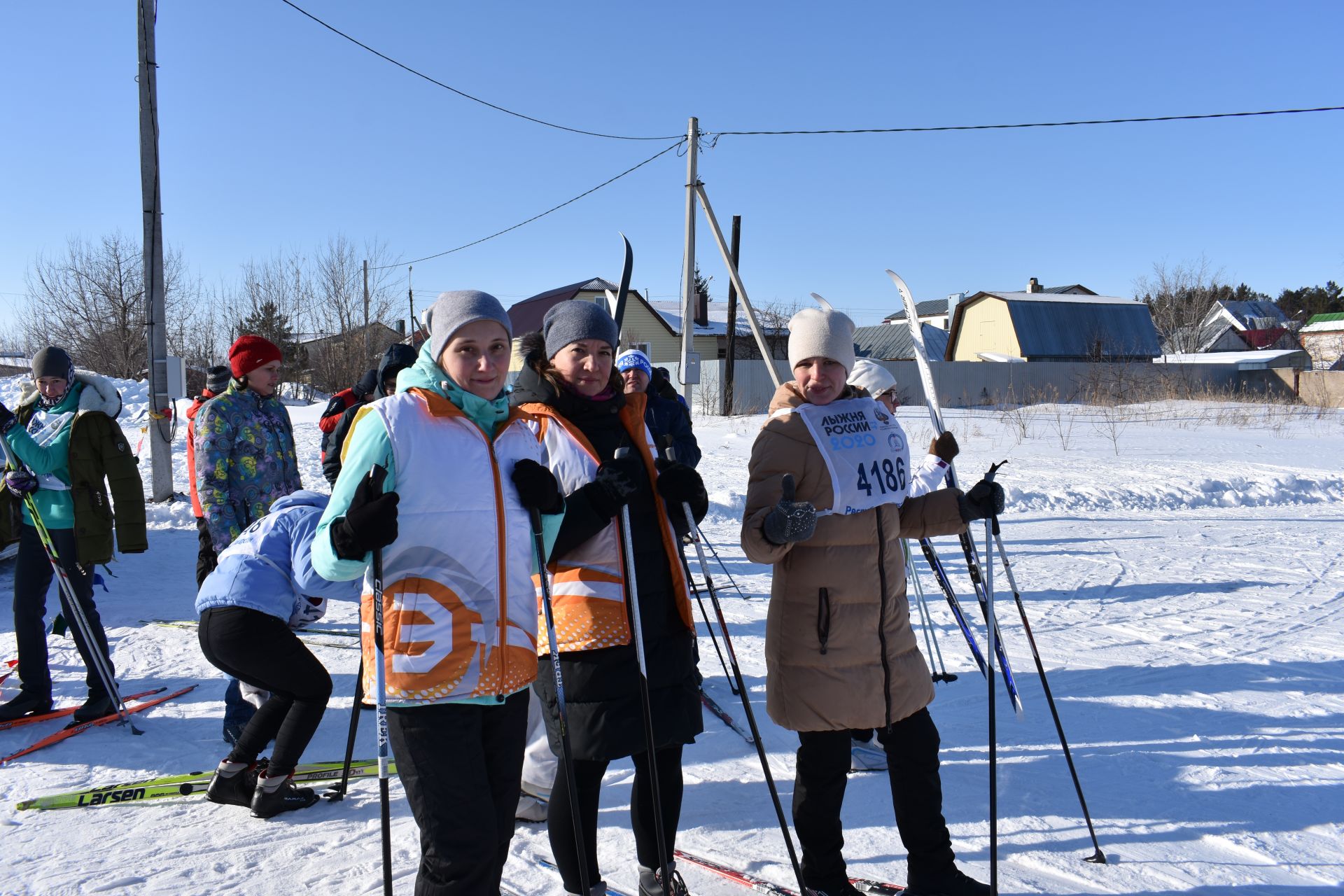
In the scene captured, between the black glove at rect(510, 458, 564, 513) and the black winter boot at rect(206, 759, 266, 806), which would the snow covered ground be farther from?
the black glove at rect(510, 458, 564, 513)

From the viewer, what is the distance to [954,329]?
46969 mm

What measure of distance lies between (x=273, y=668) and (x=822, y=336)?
2.28 meters

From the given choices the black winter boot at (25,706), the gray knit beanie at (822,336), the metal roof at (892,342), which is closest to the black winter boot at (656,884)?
the gray knit beanie at (822,336)

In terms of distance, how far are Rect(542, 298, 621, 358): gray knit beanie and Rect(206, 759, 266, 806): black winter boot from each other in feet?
6.86

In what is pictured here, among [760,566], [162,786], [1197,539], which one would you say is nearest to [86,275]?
[760,566]

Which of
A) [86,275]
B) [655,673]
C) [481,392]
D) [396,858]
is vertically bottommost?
[396,858]

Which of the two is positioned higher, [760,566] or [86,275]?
[86,275]

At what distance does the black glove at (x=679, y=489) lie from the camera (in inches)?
99.1

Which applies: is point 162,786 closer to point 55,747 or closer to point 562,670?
point 55,747

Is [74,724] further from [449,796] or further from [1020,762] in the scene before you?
[1020,762]

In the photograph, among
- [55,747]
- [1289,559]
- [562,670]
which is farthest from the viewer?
[1289,559]

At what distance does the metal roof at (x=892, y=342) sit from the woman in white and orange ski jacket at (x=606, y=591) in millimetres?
46204

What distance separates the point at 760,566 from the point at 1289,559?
4673mm

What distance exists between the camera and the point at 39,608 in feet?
14.1
